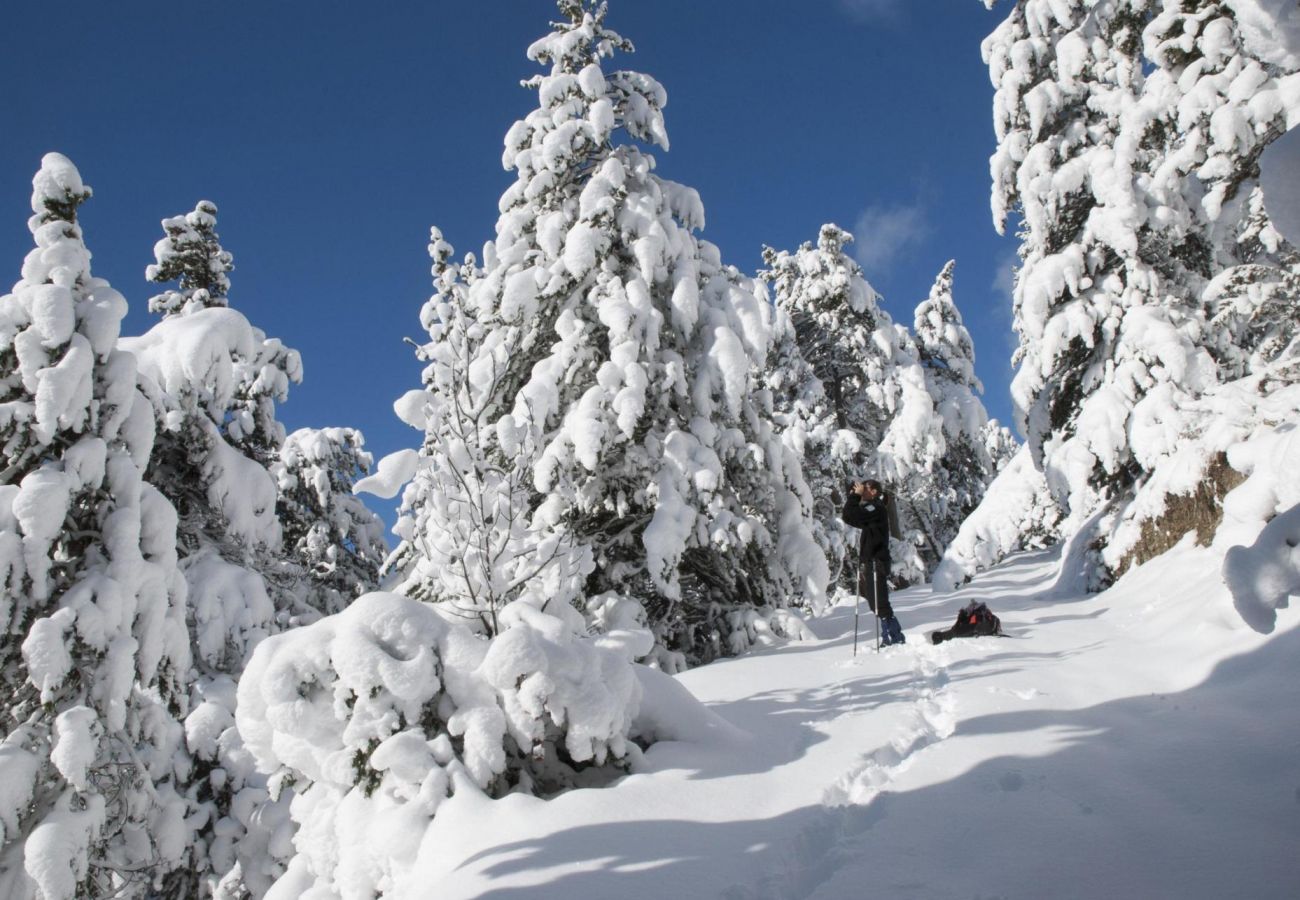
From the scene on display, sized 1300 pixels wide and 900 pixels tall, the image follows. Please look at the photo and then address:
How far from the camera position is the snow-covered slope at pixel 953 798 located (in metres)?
2.91

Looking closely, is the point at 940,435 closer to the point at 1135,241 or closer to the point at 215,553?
the point at 1135,241

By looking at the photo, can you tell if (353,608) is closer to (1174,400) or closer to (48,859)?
(48,859)

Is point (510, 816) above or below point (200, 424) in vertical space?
below

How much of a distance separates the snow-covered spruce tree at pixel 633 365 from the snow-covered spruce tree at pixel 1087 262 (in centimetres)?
464

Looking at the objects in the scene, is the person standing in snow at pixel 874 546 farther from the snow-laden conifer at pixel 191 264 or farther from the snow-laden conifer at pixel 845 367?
the snow-laden conifer at pixel 191 264

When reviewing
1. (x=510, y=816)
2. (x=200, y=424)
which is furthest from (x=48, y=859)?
(x=200, y=424)

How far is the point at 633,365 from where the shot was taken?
8.74m

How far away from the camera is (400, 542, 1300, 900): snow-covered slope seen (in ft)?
9.53

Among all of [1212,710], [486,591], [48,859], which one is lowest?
[1212,710]

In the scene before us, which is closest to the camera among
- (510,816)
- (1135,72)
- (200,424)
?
(510,816)

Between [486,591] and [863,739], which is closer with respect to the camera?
[863,739]

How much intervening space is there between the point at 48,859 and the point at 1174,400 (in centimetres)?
1262

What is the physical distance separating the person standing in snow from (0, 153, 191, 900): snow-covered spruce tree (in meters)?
7.25

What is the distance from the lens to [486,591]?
17.4 ft
